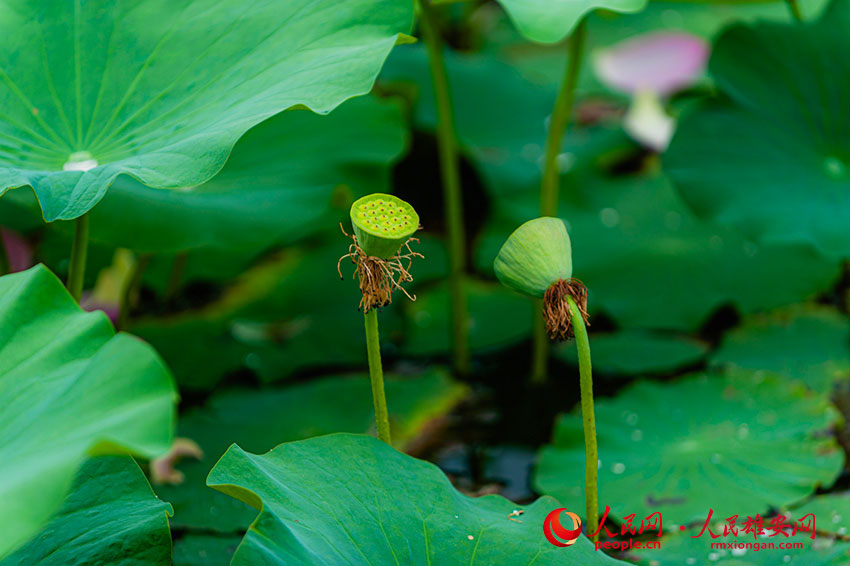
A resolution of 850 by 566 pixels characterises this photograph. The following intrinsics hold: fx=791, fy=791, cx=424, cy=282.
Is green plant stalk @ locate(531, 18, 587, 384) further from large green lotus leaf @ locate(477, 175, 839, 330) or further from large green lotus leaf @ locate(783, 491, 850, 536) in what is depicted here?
large green lotus leaf @ locate(783, 491, 850, 536)

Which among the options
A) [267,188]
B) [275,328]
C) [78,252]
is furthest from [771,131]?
[78,252]

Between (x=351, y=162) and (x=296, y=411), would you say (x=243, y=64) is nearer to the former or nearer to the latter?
(x=351, y=162)

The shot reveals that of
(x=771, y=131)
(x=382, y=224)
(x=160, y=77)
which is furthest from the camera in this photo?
(x=771, y=131)

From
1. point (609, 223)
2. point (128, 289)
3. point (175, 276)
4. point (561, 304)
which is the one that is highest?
point (561, 304)

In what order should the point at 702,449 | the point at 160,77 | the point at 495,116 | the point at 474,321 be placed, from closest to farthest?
the point at 160,77
the point at 702,449
the point at 474,321
the point at 495,116

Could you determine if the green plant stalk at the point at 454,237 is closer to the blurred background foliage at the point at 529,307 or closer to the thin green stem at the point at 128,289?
the blurred background foliage at the point at 529,307

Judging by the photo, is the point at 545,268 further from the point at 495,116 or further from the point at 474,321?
the point at 495,116
